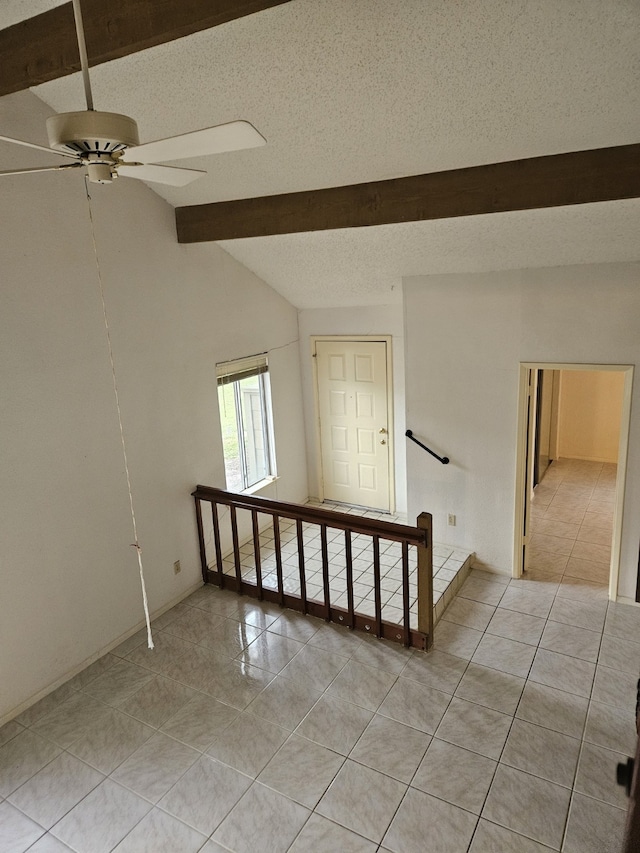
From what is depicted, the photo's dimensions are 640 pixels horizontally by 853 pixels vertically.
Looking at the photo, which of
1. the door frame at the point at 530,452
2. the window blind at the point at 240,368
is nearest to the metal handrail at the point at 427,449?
the door frame at the point at 530,452

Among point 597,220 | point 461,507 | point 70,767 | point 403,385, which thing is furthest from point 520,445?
point 70,767

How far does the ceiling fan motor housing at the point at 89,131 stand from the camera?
1.48 meters

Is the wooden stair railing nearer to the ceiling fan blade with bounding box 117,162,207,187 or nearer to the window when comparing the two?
the window

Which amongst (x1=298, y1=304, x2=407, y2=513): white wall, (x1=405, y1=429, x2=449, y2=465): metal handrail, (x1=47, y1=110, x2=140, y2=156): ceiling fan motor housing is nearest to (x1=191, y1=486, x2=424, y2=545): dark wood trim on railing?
(x1=405, y1=429, x2=449, y2=465): metal handrail

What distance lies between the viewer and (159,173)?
2.11 meters

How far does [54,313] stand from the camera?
3434 mm

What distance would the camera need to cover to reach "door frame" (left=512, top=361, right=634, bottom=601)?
161 inches

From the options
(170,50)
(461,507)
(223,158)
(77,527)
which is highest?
(170,50)

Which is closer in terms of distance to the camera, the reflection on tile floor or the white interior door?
the reflection on tile floor

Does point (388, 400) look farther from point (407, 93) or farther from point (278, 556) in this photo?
point (407, 93)

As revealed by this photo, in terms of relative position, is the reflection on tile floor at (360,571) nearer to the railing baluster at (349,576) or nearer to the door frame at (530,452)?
the railing baluster at (349,576)

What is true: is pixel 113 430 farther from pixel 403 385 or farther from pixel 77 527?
pixel 403 385

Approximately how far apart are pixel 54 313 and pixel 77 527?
1.36 m

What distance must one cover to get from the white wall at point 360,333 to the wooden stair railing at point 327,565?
5.68 feet
